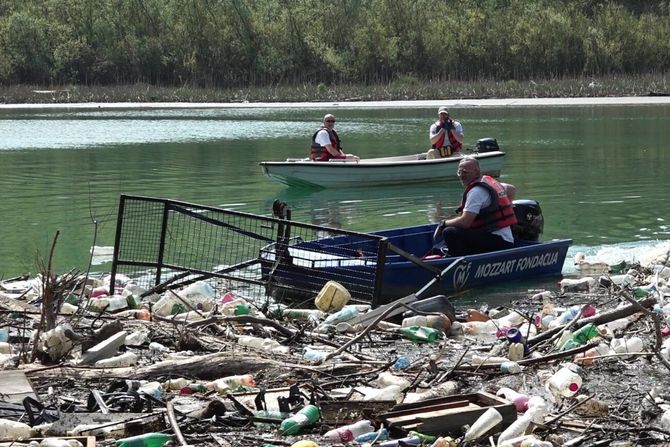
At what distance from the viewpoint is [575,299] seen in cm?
1178

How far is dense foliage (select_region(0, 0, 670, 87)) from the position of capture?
63906 millimetres

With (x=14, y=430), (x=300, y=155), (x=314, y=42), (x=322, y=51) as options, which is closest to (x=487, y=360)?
(x=14, y=430)

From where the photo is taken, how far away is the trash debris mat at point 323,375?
6340 millimetres

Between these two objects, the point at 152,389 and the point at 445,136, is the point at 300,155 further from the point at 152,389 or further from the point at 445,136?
the point at 152,389

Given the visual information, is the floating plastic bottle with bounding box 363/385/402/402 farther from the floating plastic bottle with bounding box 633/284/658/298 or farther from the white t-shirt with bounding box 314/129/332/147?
the white t-shirt with bounding box 314/129/332/147

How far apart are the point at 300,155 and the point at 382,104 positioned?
24.9 m

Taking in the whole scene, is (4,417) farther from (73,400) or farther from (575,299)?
(575,299)

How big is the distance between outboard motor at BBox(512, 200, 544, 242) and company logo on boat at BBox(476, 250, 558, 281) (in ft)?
2.12

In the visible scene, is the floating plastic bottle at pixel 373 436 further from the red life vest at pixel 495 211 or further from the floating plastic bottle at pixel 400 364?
the red life vest at pixel 495 211

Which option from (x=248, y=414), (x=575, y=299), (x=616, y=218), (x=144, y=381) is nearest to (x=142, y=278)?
(x=575, y=299)

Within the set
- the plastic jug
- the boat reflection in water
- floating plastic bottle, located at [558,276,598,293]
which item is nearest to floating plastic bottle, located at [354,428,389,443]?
the plastic jug

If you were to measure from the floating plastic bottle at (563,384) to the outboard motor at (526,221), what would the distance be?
651cm

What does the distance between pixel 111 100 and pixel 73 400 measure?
57893 mm

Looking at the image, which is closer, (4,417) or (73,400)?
(4,417)
